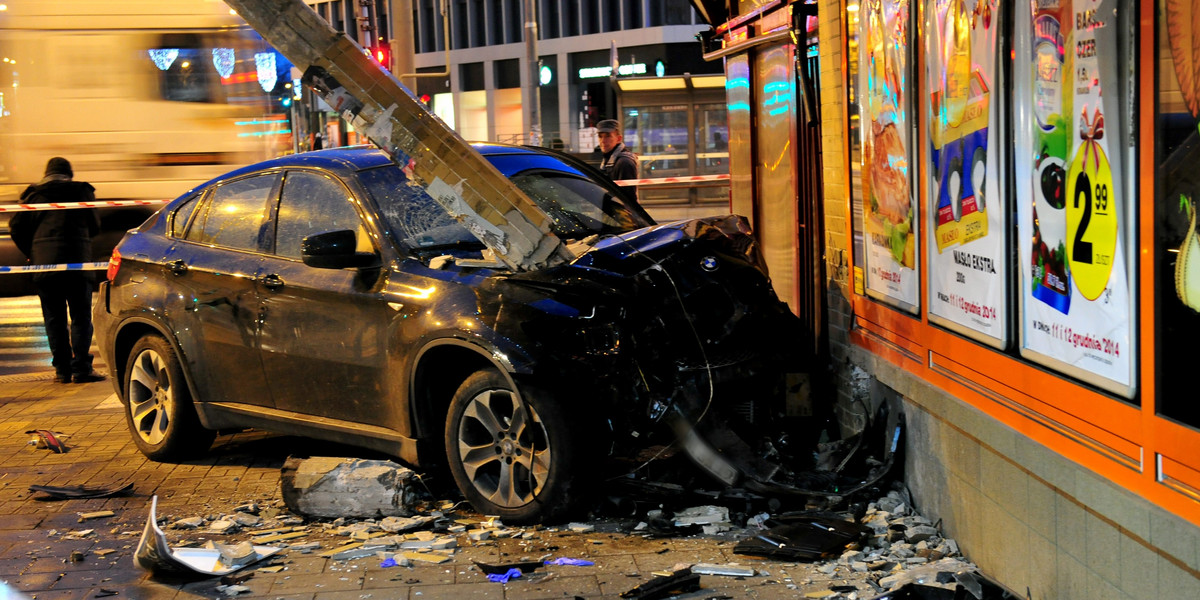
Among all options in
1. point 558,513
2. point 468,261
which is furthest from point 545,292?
point 558,513

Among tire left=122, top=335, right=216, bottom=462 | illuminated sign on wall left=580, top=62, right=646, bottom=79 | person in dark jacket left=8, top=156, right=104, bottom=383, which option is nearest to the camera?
tire left=122, top=335, right=216, bottom=462

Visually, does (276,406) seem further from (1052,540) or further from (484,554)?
(1052,540)

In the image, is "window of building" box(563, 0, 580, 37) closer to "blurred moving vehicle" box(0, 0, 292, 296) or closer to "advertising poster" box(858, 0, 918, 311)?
"blurred moving vehicle" box(0, 0, 292, 296)

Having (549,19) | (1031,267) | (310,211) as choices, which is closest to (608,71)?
(549,19)

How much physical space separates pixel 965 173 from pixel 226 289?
4.12 meters

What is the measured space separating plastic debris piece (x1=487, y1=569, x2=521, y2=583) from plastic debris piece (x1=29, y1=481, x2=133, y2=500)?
8.88 ft

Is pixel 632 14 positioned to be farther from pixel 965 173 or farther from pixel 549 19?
pixel 965 173

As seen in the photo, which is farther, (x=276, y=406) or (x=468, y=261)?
(x=276, y=406)

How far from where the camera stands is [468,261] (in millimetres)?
6180

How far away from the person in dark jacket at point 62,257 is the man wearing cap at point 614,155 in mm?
5213

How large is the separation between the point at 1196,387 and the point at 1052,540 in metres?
1.12

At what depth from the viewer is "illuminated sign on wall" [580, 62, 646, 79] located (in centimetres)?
5544

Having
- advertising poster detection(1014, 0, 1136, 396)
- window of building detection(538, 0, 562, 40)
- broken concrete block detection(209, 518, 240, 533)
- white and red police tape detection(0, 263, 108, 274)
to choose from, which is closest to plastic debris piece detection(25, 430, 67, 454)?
broken concrete block detection(209, 518, 240, 533)

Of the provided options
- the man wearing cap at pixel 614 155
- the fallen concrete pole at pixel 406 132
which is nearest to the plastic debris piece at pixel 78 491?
the fallen concrete pole at pixel 406 132
